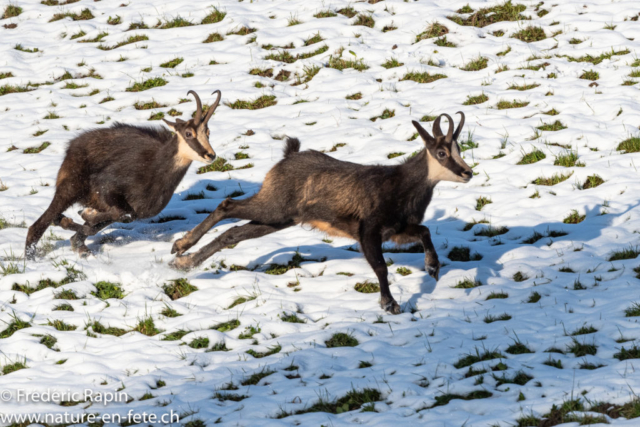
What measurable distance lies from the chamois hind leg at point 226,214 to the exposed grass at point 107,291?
86 cm

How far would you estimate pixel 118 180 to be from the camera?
9.20 metres

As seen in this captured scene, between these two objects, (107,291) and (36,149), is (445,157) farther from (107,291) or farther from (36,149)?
(36,149)

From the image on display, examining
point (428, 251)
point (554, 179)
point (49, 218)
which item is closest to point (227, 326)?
point (428, 251)

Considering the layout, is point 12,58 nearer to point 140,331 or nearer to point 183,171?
point 183,171

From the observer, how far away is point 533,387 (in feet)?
17.3

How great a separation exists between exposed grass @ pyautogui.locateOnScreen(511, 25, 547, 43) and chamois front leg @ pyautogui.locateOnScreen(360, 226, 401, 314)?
352 inches

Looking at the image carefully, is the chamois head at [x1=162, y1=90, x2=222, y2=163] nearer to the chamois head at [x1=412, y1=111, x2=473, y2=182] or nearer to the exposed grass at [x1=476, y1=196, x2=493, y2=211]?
the chamois head at [x1=412, y1=111, x2=473, y2=182]

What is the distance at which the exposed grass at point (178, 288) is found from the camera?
7.96 m

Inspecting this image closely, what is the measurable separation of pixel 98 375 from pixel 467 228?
17.2ft

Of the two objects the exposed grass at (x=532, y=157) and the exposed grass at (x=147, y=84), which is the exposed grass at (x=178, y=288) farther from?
the exposed grass at (x=147, y=84)

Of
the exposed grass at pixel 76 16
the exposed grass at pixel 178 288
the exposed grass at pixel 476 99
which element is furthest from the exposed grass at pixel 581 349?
the exposed grass at pixel 76 16

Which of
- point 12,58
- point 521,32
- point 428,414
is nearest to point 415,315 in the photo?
point 428,414

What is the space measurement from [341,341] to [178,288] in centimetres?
241

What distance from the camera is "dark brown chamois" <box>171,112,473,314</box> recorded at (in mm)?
7645
